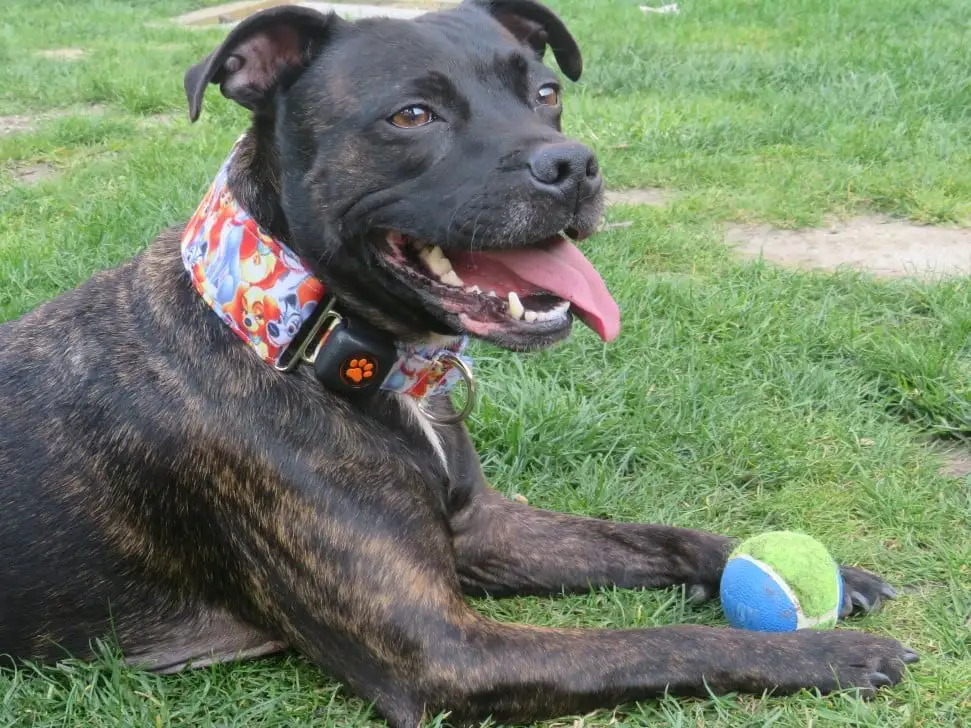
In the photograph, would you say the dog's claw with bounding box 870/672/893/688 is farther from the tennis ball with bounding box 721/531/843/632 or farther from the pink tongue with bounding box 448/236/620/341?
the pink tongue with bounding box 448/236/620/341

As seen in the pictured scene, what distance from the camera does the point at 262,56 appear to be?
8.62ft

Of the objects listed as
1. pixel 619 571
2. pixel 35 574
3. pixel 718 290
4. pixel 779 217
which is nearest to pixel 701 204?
pixel 779 217

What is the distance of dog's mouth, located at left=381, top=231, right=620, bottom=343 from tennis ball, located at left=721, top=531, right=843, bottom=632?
0.74 m

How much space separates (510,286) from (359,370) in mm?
455

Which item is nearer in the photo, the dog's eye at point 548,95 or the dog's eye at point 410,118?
the dog's eye at point 410,118

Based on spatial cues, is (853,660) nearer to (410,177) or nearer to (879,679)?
(879,679)

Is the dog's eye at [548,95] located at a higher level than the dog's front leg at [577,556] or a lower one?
higher

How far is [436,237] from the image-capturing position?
8.21ft

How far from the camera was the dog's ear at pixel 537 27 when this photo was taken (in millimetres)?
3135

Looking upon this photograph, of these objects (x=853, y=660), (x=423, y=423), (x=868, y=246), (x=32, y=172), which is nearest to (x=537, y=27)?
(x=423, y=423)

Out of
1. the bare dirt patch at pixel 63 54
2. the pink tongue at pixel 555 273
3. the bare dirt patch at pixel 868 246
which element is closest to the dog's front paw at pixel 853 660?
the pink tongue at pixel 555 273

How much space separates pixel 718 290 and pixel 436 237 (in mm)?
2506

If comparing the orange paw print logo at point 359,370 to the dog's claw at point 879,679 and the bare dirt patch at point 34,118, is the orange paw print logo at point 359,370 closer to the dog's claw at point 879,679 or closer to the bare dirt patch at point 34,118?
the dog's claw at point 879,679

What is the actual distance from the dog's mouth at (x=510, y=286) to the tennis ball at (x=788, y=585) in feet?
2.44
